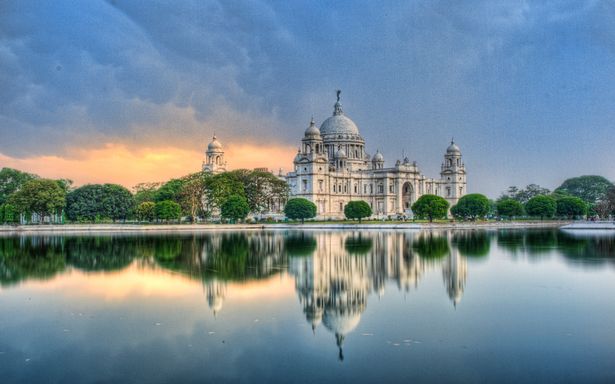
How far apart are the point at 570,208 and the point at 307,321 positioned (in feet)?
273

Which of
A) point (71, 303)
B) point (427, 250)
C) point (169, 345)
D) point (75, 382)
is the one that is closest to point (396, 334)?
point (169, 345)

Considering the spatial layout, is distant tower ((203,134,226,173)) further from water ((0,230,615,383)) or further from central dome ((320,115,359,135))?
water ((0,230,615,383))

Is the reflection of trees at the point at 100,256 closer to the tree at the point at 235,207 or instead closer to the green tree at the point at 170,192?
the tree at the point at 235,207

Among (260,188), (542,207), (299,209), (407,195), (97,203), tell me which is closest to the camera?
(97,203)

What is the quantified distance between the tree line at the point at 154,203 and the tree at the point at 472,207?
78.8ft

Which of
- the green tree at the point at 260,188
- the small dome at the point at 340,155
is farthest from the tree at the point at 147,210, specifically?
the small dome at the point at 340,155

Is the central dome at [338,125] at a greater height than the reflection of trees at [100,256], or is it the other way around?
the central dome at [338,125]

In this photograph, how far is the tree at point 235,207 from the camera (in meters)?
73.2

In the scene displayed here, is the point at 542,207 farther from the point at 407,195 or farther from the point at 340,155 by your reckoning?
the point at 340,155

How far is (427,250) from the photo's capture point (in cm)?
3631

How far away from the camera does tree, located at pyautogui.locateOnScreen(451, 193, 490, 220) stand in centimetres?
8156

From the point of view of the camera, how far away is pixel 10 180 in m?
87.5

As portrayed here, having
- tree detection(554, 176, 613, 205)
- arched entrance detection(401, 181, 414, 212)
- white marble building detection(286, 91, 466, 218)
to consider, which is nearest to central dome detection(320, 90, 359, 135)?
white marble building detection(286, 91, 466, 218)

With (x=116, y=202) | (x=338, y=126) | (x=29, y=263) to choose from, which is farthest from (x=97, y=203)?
(x=29, y=263)
